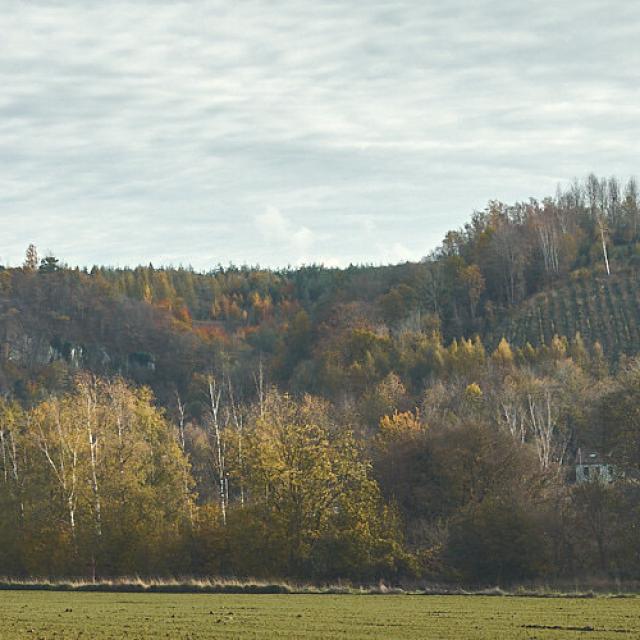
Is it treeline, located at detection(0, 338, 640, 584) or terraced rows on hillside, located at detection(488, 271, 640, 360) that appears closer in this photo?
treeline, located at detection(0, 338, 640, 584)

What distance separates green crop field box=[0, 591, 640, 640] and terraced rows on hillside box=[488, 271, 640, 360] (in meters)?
109

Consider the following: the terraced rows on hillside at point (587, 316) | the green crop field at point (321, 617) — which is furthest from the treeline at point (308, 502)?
the terraced rows on hillside at point (587, 316)

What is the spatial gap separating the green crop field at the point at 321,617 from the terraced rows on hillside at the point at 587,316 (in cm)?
10915

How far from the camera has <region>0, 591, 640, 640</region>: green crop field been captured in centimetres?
3222

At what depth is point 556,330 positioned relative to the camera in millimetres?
161625

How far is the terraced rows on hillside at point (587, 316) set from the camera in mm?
153375

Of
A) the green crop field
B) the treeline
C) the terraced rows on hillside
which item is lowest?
the green crop field

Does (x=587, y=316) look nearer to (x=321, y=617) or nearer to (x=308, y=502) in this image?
(x=308, y=502)

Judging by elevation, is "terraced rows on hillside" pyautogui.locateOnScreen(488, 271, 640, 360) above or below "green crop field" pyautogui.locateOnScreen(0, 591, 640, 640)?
above

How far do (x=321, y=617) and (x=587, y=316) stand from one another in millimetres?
130808

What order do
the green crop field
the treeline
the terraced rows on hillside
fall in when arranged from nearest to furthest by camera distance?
the green crop field
the treeline
the terraced rows on hillside

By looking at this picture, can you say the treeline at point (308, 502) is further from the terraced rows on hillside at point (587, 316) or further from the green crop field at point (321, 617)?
the terraced rows on hillside at point (587, 316)

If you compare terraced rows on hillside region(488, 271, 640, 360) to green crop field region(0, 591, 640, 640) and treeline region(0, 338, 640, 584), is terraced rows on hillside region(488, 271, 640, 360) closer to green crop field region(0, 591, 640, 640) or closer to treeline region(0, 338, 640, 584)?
treeline region(0, 338, 640, 584)

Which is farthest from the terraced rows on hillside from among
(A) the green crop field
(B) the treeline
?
(A) the green crop field
